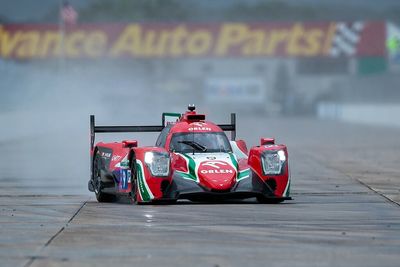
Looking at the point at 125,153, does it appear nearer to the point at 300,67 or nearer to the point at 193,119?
the point at 193,119

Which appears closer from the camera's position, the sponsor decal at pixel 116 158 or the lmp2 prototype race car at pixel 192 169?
the lmp2 prototype race car at pixel 192 169

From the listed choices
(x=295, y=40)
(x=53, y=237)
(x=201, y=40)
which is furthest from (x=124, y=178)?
(x=295, y=40)

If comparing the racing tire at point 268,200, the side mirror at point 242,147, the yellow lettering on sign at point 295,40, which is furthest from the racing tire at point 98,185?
Answer: the yellow lettering on sign at point 295,40

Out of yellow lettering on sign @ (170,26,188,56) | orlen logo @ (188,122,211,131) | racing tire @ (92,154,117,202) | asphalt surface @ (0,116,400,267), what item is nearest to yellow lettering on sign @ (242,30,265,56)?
yellow lettering on sign @ (170,26,188,56)

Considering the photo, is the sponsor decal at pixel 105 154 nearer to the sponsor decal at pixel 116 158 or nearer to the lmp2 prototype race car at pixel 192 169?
the lmp2 prototype race car at pixel 192 169

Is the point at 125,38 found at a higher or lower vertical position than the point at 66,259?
higher

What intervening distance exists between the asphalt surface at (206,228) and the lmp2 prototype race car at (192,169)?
0.21 m

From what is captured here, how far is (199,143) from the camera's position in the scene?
1770 centimetres

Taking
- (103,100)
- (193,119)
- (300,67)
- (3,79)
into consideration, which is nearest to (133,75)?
A: (103,100)

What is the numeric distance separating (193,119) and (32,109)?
39902mm

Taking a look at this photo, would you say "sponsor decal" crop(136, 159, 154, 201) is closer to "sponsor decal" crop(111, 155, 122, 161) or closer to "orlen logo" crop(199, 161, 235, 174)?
"orlen logo" crop(199, 161, 235, 174)

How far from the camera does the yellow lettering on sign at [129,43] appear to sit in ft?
292

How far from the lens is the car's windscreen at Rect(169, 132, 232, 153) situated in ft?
57.7

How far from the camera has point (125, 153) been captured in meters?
17.9
